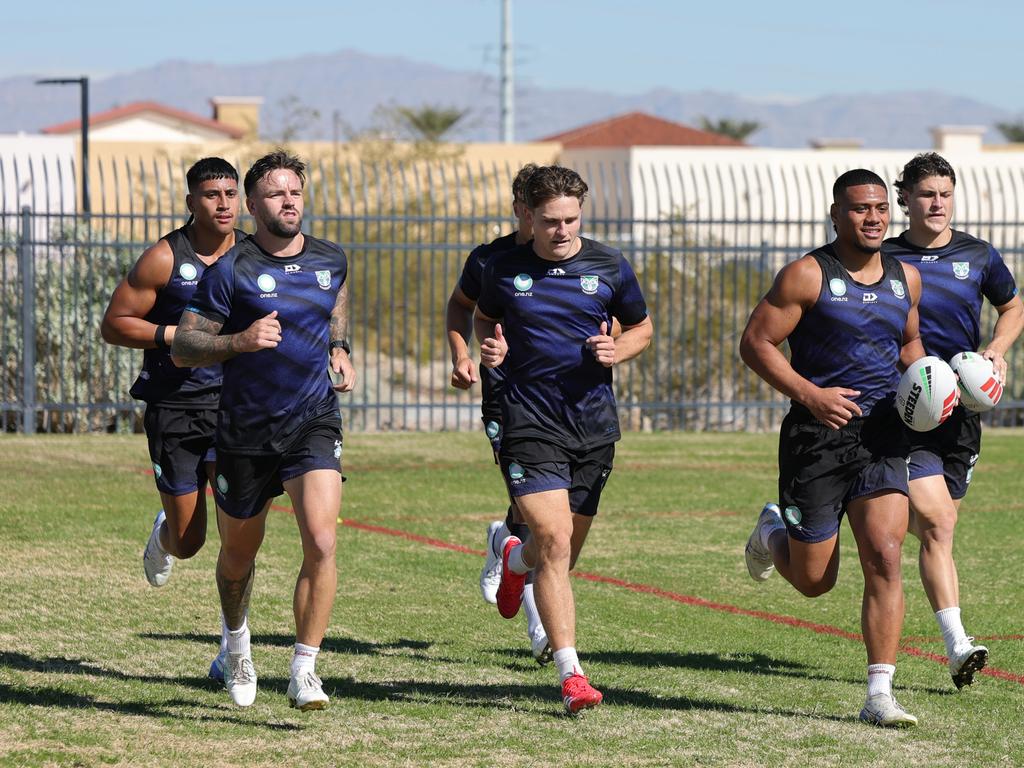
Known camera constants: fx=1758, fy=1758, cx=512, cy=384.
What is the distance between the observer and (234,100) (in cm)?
7100

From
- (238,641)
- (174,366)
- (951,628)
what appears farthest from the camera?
(174,366)

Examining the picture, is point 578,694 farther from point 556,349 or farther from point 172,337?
point 172,337

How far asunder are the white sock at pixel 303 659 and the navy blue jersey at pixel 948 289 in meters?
3.16

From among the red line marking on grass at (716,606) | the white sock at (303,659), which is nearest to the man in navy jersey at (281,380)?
the white sock at (303,659)

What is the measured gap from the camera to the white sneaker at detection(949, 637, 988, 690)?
7238 millimetres

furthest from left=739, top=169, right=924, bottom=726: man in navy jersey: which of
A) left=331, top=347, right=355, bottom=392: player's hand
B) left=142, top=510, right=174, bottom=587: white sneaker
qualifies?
left=142, top=510, right=174, bottom=587: white sneaker

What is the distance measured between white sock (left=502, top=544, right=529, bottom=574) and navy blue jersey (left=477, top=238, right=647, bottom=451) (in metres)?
0.69

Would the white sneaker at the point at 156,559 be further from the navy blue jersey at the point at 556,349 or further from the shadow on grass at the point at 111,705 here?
the navy blue jersey at the point at 556,349

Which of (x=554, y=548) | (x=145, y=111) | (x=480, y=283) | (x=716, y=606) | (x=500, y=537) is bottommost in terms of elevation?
(x=716, y=606)

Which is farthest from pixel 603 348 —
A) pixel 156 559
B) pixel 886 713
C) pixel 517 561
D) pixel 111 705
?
pixel 156 559

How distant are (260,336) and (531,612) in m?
2.33

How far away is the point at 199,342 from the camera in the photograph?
6711mm

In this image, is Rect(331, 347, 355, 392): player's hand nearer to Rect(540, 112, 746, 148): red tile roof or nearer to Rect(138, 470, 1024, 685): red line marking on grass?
Rect(138, 470, 1024, 685): red line marking on grass

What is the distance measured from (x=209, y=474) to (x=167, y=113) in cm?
6730
